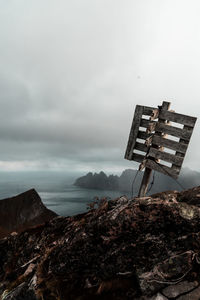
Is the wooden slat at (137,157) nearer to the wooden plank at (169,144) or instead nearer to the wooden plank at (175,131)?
the wooden plank at (169,144)

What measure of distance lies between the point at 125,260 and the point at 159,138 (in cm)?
547

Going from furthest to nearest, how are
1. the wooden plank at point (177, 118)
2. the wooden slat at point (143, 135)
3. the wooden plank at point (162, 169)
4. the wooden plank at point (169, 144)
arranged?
1. the wooden slat at point (143, 135)
2. the wooden plank at point (162, 169)
3. the wooden plank at point (169, 144)
4. the wooden plank at point (177, 118)

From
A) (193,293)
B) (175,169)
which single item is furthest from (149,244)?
(175,169)

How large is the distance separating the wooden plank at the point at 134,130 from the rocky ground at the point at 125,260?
9.95ft

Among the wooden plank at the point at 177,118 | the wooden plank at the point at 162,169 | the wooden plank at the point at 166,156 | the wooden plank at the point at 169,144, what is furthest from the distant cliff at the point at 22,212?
the wooden plank at the point at 177,118

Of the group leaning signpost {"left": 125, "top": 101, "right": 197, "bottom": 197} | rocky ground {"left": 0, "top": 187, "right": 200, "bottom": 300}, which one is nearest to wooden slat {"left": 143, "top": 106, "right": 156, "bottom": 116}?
leaning signpost {"left": 125, "top": 101, "right": 197, "bottom": 197}

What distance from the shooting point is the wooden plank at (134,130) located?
27.1 ft

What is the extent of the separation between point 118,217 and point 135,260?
1322mm

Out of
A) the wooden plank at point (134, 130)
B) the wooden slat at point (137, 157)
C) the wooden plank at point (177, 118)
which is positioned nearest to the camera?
the wooden plank at point (177, 118)

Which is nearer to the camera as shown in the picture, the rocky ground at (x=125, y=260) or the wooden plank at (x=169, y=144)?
the rocky ground at (x=125, y=260)

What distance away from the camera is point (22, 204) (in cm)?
2695

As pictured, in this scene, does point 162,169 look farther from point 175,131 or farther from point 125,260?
point 125,260

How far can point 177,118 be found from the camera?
788cm

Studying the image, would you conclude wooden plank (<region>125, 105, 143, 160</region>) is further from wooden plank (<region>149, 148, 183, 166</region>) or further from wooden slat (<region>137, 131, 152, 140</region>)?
wooden plank (<region>149, 148, 183, 166</region>)
